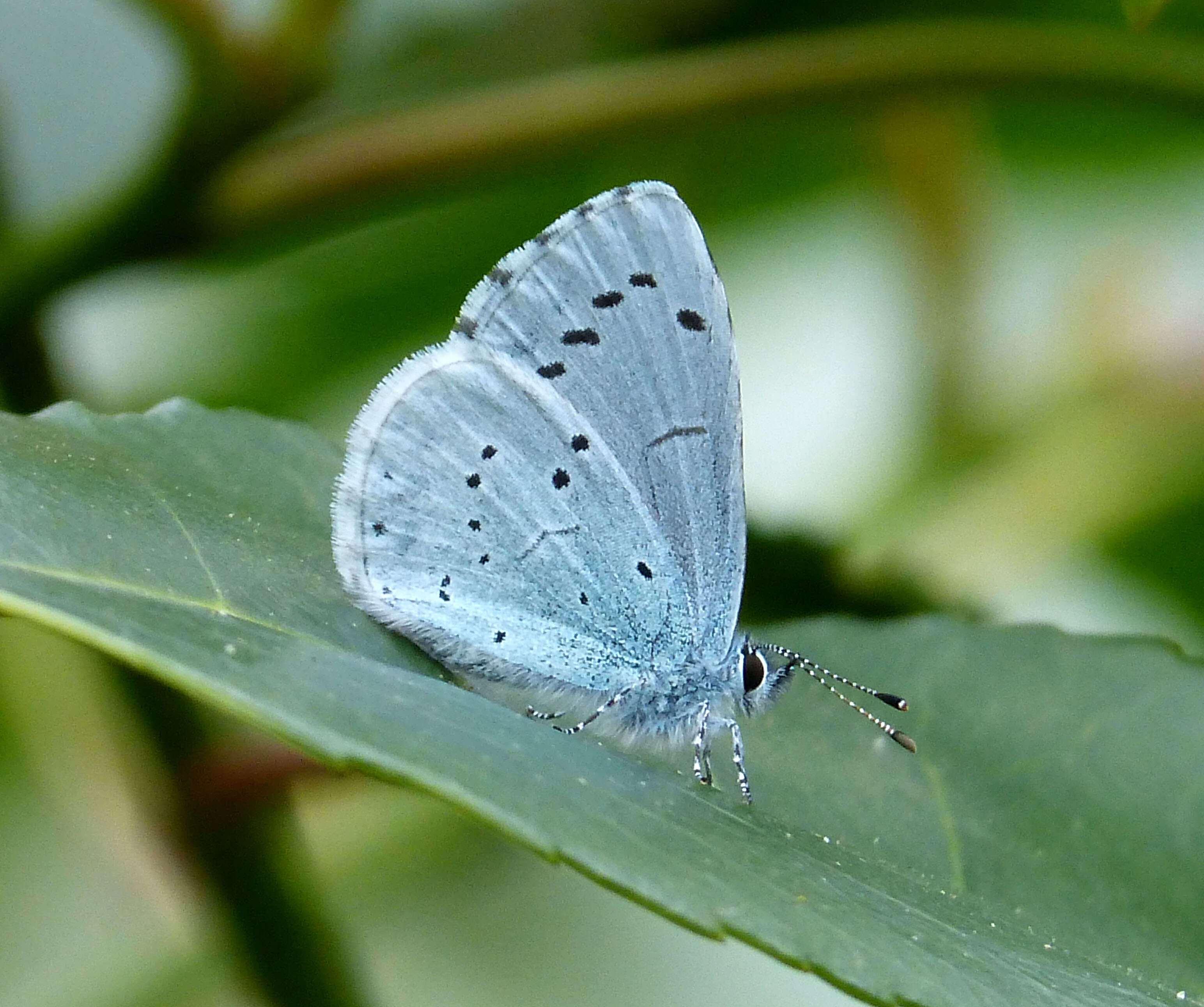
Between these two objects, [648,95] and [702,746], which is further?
[648,95]

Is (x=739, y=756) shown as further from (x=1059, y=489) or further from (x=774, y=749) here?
(x=1059, y=489)

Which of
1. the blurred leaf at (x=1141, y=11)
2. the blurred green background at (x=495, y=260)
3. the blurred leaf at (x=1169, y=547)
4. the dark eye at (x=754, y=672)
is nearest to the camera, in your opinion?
the blurred leaf at (x=1141, y=11)

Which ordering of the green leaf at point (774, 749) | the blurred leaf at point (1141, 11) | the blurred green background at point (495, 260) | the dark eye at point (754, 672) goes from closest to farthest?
1. the green leaf at point (774, 749)
2. the blurred leaf at point (1141, 11)
3. the dark eye at point (754, 672)
4. the blurred green background at point (495, 260)

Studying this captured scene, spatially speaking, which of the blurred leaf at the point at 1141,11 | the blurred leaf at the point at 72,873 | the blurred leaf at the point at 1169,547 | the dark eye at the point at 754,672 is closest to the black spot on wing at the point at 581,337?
the dark eye at the point at 754,672

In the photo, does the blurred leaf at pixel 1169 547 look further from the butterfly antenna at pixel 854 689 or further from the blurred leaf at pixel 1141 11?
the blurred leaf at pixel 1141 11

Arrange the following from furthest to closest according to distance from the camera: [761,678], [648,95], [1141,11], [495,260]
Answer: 1. [495,260]
2. [648,95]
3. [761,678]
4. [1141,11]

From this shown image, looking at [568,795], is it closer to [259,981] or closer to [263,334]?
[259,981]

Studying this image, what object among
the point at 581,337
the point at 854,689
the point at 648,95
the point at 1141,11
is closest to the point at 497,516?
the point at 581,337
